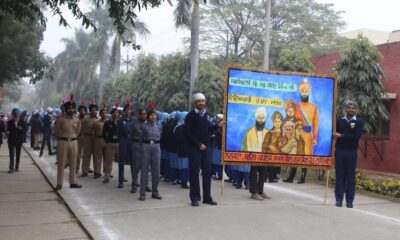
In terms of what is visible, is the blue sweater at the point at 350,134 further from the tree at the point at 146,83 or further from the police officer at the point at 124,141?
the tree at the point at 146,83

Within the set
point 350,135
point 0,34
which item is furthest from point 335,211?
point 0,34

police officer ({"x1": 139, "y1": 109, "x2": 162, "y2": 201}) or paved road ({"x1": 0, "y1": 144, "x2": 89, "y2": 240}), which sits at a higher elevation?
police officer ({"x1": 139, "y1": 109, "x2": 162, "y2": 201})

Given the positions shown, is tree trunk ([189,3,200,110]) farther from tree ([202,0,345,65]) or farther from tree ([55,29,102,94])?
tree ([55,29,102,94])

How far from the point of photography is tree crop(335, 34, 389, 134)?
46.2 ft

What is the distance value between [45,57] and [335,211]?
19768mm

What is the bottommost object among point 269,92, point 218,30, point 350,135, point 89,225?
point 89,225

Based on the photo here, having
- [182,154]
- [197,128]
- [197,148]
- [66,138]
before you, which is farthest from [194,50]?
[197,148]

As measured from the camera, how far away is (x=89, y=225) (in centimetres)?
640

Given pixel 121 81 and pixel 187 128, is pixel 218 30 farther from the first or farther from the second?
pixel 187 128

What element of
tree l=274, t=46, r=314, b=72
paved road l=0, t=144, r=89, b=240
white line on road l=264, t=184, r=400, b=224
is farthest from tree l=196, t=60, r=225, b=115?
paved road l=0, t=144, r=89, b=240

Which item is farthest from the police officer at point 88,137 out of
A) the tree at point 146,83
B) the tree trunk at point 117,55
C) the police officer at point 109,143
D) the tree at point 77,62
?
the tree at point 77,62

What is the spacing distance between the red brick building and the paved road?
1142cm

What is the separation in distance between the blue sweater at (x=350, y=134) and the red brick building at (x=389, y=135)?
7.91 m

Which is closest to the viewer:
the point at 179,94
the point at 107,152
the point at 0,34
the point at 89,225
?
the point at 89,225
